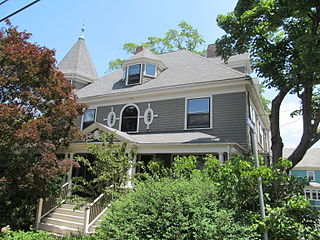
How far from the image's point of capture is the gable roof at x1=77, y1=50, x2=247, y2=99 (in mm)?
11938

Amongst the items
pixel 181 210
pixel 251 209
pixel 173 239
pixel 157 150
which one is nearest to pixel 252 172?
pixel 251 209

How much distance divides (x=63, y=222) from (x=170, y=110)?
7021mm

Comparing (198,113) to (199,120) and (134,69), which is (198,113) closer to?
(199,120)

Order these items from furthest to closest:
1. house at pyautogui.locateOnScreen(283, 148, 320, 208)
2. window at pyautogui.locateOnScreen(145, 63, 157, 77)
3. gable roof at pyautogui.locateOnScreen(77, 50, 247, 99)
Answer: house at pyautogui.locateOnScreen(283, 148, 320, 208) → window at pyautogui.locateOnScreen(145, 63, 157, 77) → gable roof at pyautogui.locateOnScreen(77, 50, 247, 99)

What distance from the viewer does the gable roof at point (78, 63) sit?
59.3ft

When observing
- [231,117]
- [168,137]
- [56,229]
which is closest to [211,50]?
[231,117]

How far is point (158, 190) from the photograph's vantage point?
4.78 m

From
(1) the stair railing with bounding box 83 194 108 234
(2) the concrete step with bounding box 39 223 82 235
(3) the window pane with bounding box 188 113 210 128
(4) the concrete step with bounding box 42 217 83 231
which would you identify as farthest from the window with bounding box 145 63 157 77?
(2) the concrete step with bounding box 39 223 82 235

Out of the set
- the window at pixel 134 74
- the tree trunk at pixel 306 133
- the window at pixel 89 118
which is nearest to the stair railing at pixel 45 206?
the window at pixel 89 118

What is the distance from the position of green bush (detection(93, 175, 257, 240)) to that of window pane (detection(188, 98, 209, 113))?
22.6 feet

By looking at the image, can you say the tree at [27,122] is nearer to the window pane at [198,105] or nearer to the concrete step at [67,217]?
the concrete step at [67,217]

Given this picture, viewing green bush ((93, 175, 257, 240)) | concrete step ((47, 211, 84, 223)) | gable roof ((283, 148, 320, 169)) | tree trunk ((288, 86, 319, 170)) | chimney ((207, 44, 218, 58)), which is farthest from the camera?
gable roof ((283, 148, 320, 169))

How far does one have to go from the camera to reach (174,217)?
4.13m

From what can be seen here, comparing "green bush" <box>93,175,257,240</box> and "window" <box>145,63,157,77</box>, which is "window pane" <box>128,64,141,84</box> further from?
"green bush" <box>93,175,257,240</box>
